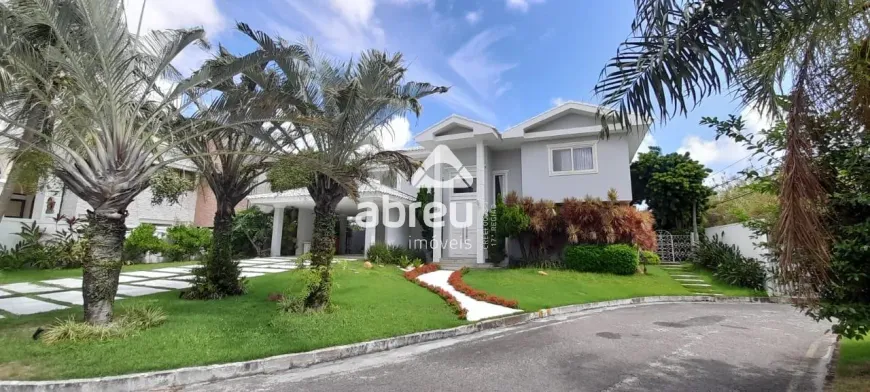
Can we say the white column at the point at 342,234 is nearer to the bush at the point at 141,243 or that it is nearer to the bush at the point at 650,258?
the bush at the point at 141,243

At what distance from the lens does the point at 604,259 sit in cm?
1656

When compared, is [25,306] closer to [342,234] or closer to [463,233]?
[463,233]

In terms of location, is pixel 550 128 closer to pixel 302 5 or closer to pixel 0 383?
pixel 302 5

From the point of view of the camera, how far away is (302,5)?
9.62m

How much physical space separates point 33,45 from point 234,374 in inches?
251

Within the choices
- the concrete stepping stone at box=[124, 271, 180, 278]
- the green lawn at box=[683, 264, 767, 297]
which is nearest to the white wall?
the green lawn at box=[683, 264, 767, 297]

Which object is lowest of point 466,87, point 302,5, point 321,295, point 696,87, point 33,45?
point 321,295

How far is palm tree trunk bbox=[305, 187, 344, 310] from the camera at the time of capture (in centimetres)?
895

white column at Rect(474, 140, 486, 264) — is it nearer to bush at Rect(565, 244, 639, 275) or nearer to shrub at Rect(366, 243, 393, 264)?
A: bush at Rect(565, 244, 639, 275)

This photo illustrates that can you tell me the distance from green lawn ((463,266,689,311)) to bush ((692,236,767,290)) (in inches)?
77.1

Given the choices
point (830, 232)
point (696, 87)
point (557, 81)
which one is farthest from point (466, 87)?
point (830, 232)

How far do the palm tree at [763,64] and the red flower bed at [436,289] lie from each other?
20.6 ft

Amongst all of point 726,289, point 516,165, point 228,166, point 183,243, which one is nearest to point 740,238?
point 726,289

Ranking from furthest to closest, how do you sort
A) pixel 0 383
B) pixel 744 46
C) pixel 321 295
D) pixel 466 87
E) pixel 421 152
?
pixel 421 152, pixel 466 87, pixel 321 295, pixel 0 383, pixel 744 46
